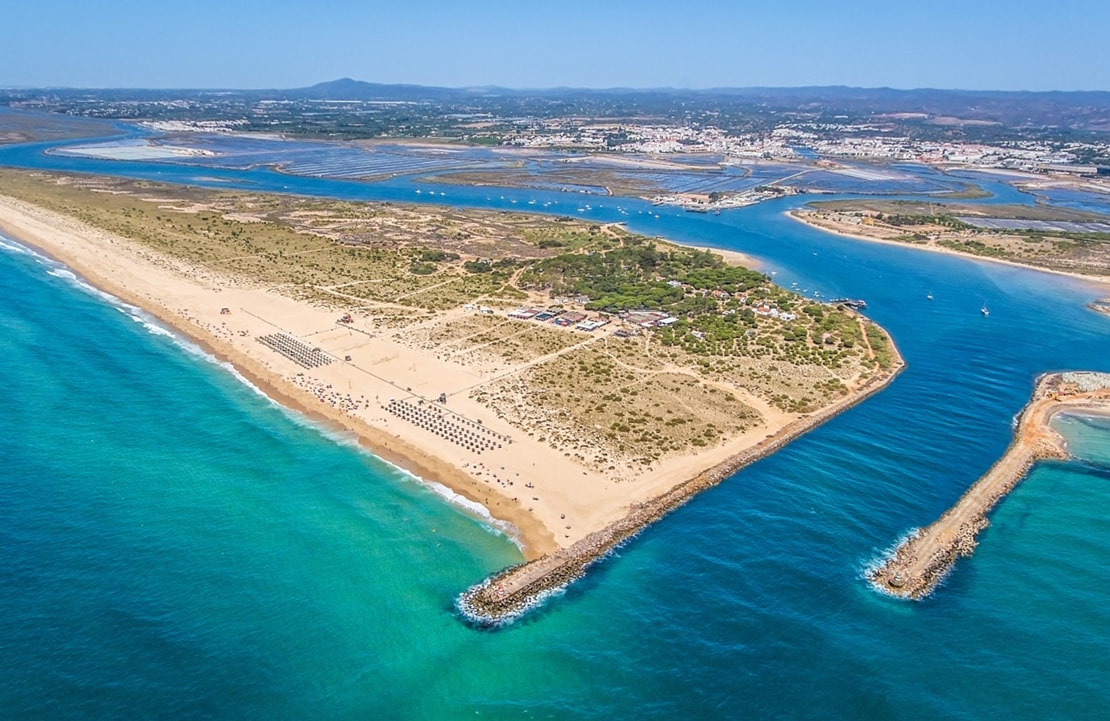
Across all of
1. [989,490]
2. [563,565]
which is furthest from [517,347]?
[989,490]

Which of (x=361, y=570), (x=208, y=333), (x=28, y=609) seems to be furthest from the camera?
(x=208, y=333)

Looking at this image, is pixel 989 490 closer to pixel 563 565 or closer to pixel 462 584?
pixel 563 565

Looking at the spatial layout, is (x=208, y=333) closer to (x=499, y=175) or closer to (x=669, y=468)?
(x=669, y=468)

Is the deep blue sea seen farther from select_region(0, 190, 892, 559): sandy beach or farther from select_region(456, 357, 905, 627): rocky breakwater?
select_region(0, 190, 892, 559): sandy beach

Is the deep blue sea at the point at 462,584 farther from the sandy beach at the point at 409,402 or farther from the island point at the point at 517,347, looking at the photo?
the island point at the point at 517,347

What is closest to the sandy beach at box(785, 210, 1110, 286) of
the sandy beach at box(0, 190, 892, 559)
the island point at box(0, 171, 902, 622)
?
the island point at box(0, 171, 902, 622)

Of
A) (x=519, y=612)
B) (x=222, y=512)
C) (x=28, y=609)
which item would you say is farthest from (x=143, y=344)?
(x=519, y=612)
